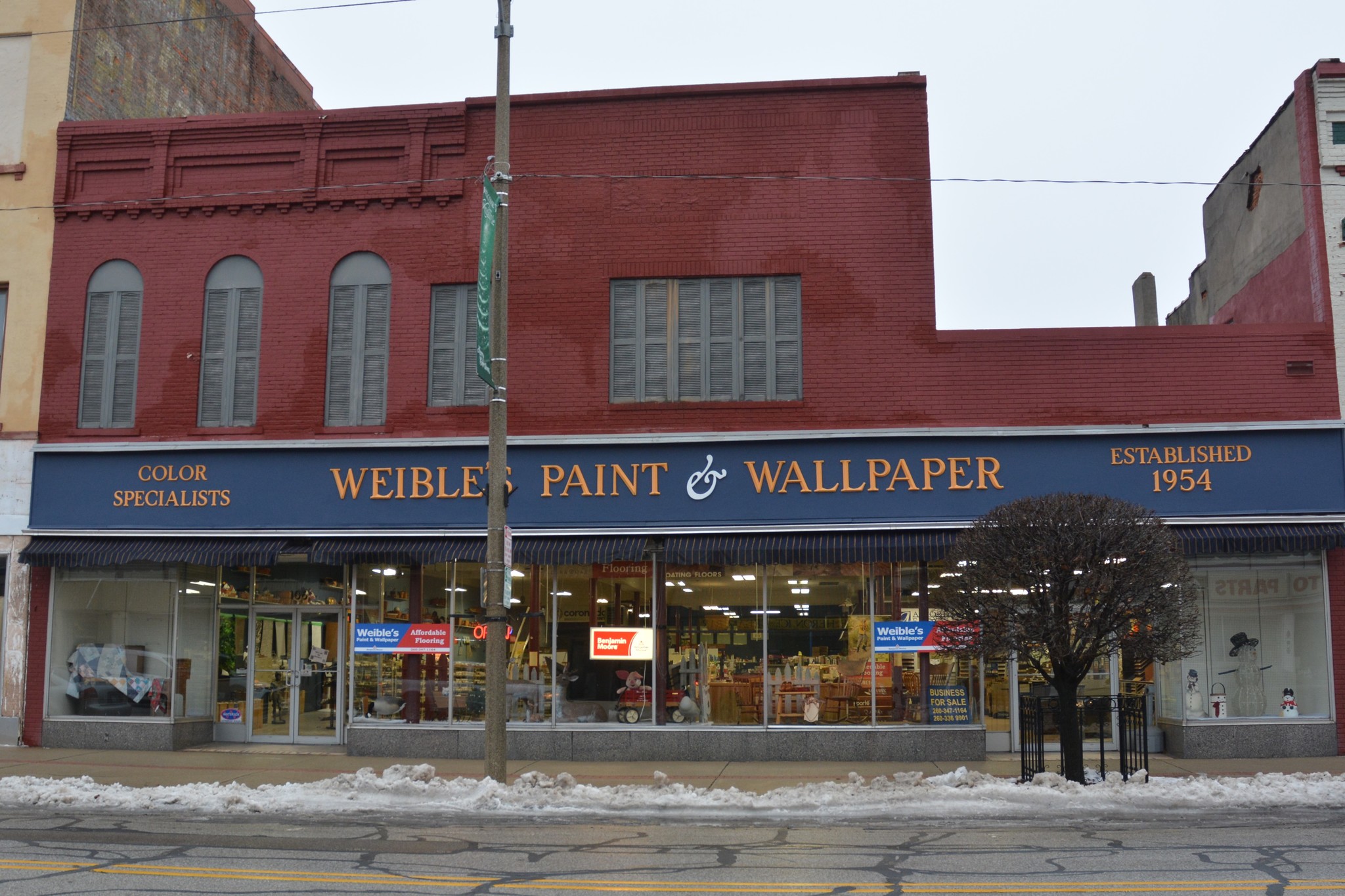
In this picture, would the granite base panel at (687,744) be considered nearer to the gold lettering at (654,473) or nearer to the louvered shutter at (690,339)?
the gold lettering at (654,473)

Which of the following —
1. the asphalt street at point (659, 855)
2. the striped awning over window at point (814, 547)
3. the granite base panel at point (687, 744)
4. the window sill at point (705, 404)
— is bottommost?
the asphalt street at point (659, 855)

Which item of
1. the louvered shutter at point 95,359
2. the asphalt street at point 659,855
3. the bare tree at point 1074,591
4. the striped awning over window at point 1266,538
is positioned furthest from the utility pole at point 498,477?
the striped awning over window at point 1266,538

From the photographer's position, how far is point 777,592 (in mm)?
17875

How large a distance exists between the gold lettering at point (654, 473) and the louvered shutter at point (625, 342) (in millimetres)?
1109

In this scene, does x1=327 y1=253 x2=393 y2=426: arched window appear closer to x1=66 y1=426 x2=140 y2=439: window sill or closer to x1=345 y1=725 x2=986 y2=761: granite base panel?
x1=66 y1=426 x2=140 y2=439: window sill

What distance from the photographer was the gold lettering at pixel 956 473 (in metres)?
17.5

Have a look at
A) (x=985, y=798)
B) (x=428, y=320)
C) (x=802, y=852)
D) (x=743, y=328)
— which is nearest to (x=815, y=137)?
(x=743, y=328)

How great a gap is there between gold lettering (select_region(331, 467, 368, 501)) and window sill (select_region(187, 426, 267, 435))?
157 centimetres

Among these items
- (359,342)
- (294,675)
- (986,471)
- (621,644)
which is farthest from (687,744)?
(359,342)

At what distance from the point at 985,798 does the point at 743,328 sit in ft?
26.3

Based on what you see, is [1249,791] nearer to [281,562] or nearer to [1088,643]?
[1088,643]

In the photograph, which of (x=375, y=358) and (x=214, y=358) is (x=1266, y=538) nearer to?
(x=375, y=358)

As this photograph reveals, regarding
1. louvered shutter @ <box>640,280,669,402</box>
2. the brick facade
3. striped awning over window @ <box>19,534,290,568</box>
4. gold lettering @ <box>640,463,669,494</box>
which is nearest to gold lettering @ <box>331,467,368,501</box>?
the brick facade

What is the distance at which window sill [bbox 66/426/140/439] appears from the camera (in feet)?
63.1
